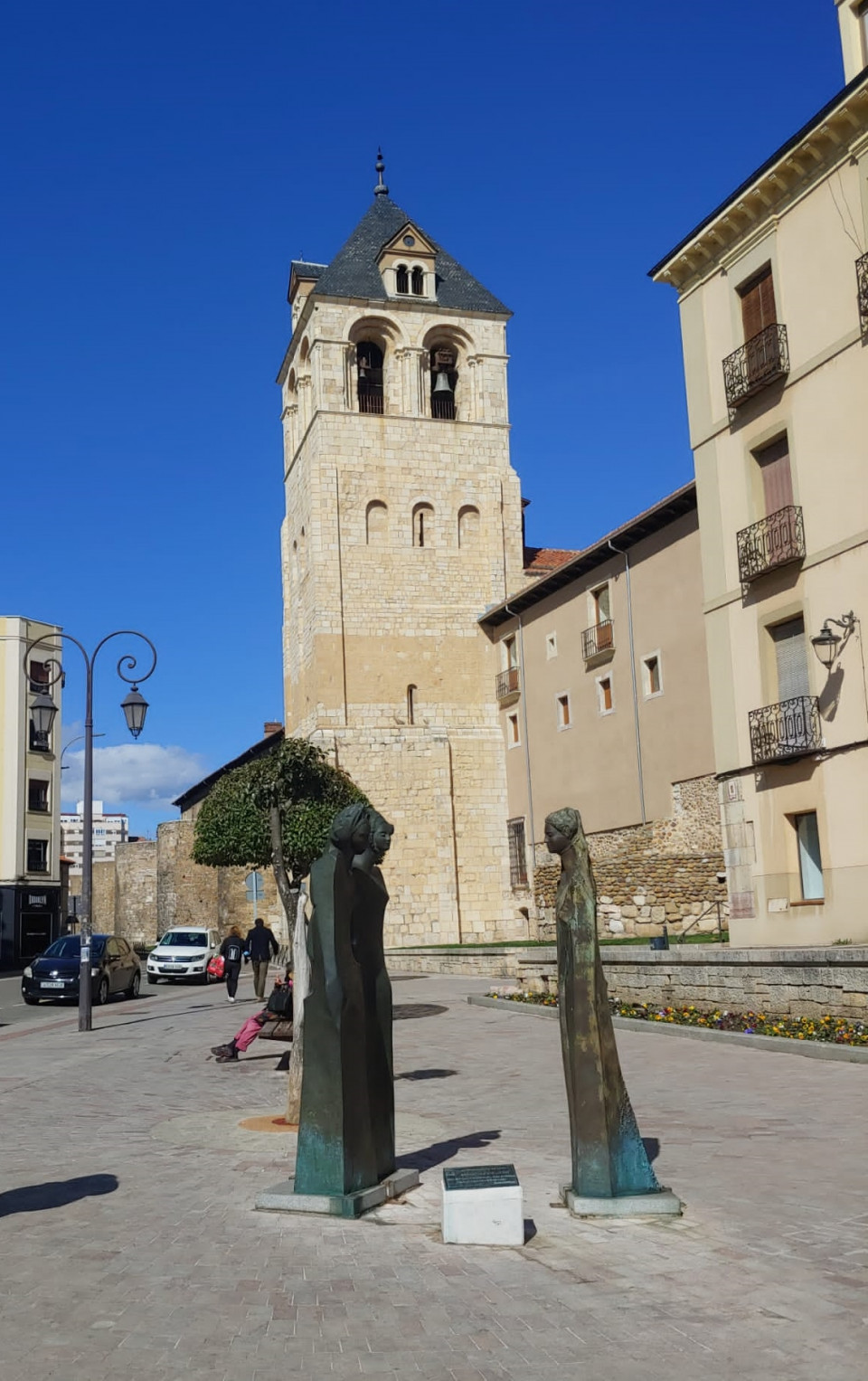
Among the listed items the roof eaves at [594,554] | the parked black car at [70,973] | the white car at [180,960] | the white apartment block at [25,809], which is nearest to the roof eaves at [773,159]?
the roof eaves at [594,554]

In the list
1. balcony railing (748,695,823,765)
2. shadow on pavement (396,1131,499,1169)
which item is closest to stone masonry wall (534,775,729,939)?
balcony railing (748,695,823,765)

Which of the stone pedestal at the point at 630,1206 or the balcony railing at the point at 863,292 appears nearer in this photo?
the stone pedestal at the point at 630,1206

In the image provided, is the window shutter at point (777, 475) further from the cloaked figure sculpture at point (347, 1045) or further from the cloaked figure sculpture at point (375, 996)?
the cloaked figure sculpture at point (347, 1045)

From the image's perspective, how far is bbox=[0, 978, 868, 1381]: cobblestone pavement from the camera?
14.5 ft

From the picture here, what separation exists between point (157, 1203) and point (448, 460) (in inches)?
1389

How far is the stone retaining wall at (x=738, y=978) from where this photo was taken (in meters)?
12.9

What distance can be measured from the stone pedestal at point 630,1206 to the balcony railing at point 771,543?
495 inches

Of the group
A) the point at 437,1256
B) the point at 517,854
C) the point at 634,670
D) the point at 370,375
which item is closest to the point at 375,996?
the point at 437,1256

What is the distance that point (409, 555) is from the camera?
129 ft

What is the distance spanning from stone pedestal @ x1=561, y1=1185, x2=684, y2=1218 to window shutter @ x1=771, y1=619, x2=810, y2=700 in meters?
12.2

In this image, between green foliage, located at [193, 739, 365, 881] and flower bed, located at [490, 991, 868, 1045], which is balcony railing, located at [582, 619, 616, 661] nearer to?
green foliage, located at [193, 739, 365, 881]

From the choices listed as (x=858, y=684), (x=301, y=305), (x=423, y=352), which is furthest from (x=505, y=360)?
(x=858, y=684)

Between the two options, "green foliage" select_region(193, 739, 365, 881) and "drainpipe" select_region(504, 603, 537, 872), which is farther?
"drainpipe" select_region(504, 603, 537, 872)

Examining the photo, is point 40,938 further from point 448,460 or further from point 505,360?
point 505,360
